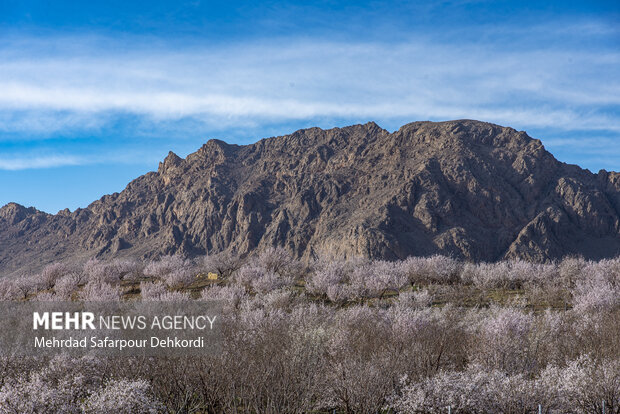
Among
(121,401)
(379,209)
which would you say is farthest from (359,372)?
(379,209)

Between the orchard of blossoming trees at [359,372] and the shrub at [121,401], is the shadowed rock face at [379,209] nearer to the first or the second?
the orchard of blossoming trees at [359,372]

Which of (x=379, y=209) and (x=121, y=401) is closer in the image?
(x=121, y=401)

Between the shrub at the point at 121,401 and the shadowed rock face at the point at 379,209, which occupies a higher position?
the shadowed rock face at the point at 379,209

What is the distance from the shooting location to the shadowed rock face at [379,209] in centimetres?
13312

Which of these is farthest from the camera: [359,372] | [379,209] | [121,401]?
[379,209]

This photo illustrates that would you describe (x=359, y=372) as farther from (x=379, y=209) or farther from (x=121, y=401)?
(x=379, y=209)

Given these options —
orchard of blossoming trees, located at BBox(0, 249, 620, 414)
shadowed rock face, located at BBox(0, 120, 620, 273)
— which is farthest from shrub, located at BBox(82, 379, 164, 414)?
shadowed rock face, located at BBox(0, 120, 620, 273)

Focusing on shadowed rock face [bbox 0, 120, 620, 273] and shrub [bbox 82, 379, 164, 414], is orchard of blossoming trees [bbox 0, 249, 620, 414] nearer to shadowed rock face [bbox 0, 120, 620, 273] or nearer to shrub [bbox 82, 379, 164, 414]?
shrub [bbox 82, 379, 164, 414]

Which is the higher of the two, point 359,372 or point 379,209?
point 379,209

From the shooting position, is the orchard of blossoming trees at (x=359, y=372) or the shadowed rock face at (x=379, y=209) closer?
the orchard of blossoming trees at (x=359, y=372)

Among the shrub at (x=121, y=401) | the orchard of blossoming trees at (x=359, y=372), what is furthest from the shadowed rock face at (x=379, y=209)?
the shrub at (x=121, y=401)

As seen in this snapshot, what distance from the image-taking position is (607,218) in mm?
144250

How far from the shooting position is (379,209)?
137 meters

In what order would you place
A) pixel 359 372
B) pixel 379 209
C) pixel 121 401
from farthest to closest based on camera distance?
pixel 379 209
pixel 359 372
pixel 121 401
